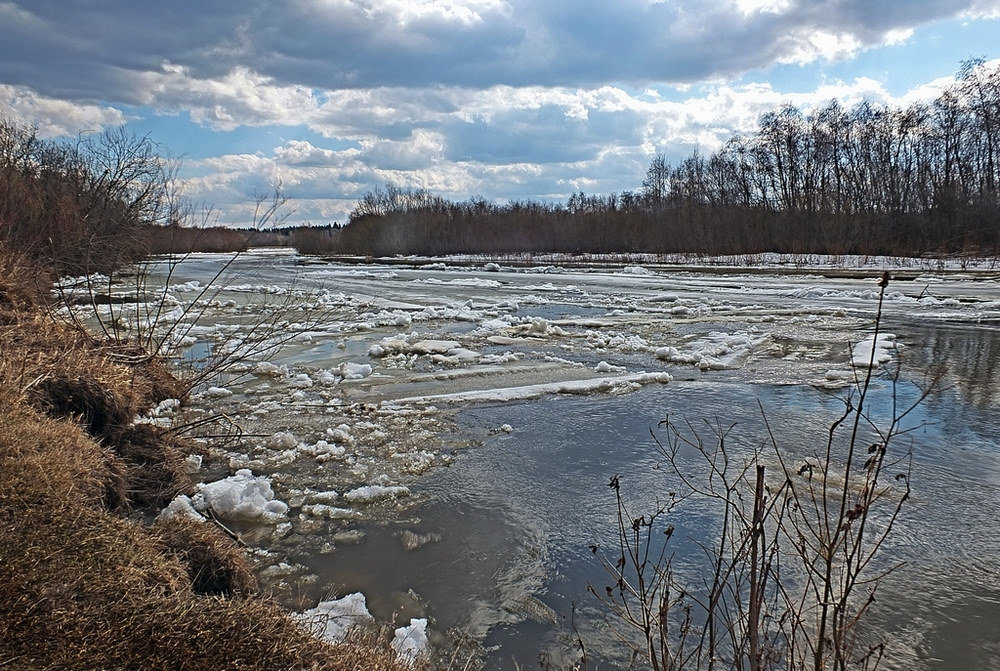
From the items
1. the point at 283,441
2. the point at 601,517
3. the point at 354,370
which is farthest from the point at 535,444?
the point at 354,370

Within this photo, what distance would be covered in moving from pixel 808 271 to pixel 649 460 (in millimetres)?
25978

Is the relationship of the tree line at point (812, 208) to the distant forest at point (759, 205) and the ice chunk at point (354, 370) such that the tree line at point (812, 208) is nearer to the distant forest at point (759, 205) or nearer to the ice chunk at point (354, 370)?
the distant forest at point (759, 205)

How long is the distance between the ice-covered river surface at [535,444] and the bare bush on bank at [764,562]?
182mm

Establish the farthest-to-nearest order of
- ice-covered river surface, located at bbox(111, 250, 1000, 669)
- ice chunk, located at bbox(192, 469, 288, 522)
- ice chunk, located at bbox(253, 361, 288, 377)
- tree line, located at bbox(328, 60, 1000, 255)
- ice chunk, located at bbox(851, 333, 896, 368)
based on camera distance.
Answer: tree line, located at bbox(328, 60, 1000, 255) < ice chunk, located at bbox(851, 333, 896, 368) < ice chunk, located at bbox(253, 361, 288, 377) < ice chunk, located at bbox(192, 469, 288, 522) < ice-covered river surface, located at bbox(111, 250, 1000, 669)

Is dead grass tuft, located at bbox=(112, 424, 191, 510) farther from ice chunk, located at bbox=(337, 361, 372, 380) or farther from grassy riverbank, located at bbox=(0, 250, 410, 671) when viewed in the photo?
ice chunk, located at bbox=(337, 361, 372, 380)

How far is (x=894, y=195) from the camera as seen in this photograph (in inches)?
1535

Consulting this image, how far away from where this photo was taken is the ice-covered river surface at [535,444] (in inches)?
144

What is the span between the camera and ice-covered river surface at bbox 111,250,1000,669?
3658mm

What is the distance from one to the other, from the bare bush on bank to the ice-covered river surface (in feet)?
0.60

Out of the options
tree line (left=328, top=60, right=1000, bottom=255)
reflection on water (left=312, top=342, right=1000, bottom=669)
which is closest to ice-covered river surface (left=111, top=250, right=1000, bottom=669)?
reflection on water (left=312, top=342, right=1000, bottom=669)

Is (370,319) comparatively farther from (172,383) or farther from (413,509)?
(413,509)

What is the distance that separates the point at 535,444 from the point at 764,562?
13.2 feet

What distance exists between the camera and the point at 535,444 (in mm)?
6320

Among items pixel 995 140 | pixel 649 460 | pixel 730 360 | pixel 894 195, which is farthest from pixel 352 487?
pixel 995 140
